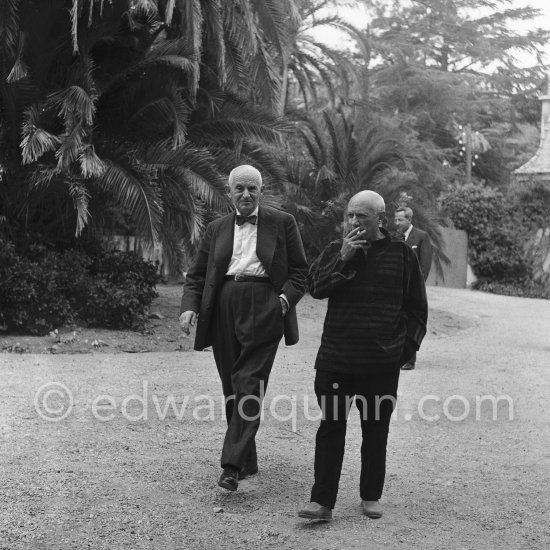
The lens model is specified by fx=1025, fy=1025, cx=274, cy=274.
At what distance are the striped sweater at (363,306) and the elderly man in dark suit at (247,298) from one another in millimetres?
627

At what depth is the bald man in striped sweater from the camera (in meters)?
5.26

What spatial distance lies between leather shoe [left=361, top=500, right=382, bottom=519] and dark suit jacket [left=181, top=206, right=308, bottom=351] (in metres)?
1.09

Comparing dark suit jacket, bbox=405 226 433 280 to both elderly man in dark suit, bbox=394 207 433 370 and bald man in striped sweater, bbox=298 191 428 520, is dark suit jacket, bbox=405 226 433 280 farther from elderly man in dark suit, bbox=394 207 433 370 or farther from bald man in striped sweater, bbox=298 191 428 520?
bald man in striped sweater, bbox=298 191 428 520

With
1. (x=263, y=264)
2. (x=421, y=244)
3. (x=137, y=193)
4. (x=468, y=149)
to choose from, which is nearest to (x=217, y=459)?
(x=263, y=264)

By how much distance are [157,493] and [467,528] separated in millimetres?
1711

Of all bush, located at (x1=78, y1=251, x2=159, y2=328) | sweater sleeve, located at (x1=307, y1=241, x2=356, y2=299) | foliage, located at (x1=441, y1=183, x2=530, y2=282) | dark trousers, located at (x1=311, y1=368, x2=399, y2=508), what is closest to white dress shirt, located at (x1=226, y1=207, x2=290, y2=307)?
sweater sleeve, located at (x1=307, y1=241, x2=356, y2=299)

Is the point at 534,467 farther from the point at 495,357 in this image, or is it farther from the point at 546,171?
the point at 546,171

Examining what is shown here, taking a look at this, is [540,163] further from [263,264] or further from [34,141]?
[263,264]

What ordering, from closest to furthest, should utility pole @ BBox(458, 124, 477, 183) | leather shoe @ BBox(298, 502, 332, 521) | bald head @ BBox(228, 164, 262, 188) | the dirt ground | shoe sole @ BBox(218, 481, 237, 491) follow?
the dirt ground, leather shoe @ BBox(298, 502, 332, 521), shoe sole @ BBox(218, 481, 237, 491), bald head @ BBox(228, 164, 262, 188), utility pole @ BBox(458, 124, 477, 183)

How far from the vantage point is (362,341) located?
528cm

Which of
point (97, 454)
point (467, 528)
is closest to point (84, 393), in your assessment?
point (97, 454)

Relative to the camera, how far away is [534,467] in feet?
22.3

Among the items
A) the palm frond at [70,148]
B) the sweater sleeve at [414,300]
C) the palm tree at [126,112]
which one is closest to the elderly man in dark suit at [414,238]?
the palm tree at [126,112]

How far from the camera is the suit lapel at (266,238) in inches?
236
